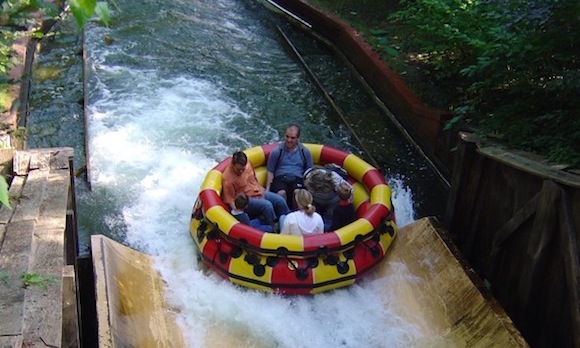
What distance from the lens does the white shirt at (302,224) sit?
5.64 meters

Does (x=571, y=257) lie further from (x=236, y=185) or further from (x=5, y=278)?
(x=5, y=278)

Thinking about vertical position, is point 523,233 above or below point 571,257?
below

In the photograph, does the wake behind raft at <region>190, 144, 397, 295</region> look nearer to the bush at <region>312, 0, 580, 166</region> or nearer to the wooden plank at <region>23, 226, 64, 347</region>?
the bush at <region>312, 0, 580, 166</region>

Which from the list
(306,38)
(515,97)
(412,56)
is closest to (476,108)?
(515,97)

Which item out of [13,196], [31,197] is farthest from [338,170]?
[13,196]

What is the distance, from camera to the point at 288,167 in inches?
257

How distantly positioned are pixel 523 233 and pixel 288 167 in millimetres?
2509

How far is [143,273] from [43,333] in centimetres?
231

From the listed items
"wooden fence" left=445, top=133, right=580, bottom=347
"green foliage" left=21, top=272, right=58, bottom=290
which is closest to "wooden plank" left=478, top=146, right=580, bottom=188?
"wooden fence" left=445, top=133, right=580, bottom=347

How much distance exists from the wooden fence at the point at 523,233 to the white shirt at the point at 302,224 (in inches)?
55.1

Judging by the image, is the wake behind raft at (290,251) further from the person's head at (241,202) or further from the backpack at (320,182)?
the backpack at (320,182)

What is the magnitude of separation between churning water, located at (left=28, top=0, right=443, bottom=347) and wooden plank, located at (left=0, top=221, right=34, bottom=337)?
165 cm

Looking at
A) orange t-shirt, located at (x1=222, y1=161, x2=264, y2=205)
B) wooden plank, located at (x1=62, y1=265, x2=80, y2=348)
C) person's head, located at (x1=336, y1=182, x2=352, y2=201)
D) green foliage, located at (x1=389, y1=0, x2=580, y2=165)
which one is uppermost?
green foliage, located at (x1=389, y1=0, x2=580, y2=165)

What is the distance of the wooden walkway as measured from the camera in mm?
3346
